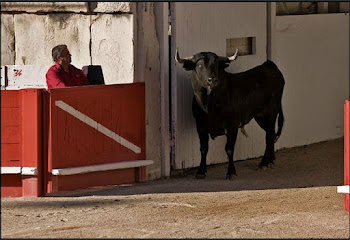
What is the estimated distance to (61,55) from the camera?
11727 millimetres

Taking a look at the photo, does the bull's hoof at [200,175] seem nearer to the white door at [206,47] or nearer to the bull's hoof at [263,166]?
the white door at [206,47]

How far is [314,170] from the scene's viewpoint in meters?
13.1

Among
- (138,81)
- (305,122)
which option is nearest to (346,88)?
(305,122)

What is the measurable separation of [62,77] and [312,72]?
432 centimetres

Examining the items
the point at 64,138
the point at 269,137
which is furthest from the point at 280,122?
the point at 64,138

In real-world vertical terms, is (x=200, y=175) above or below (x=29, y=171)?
below

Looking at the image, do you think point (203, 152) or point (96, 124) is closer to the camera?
point (96, 124)

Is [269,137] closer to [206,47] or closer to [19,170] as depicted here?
[206,47]

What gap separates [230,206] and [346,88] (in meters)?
5.66

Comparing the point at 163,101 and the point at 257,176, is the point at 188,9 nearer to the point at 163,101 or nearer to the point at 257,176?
the point at 163,101

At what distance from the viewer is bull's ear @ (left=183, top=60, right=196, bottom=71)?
12.1m

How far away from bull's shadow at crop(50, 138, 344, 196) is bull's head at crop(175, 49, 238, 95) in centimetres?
98

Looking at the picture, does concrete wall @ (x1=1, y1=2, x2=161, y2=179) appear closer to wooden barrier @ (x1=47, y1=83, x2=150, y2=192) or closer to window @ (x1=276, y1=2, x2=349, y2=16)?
wooden barrier @ (x1=47, y1=83, x2=150, y2=192)

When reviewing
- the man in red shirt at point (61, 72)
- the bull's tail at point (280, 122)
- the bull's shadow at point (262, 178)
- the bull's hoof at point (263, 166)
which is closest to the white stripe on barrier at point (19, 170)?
the bull's shadow at point (262, 178)
